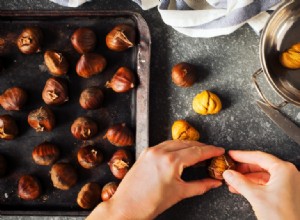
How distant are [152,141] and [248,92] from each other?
0.30 m

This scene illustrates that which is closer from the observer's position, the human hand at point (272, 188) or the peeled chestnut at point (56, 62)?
the human hand at point (272, 188)

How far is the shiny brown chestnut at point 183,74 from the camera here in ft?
4.46

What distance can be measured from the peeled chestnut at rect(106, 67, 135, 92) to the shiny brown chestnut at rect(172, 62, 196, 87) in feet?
0.38

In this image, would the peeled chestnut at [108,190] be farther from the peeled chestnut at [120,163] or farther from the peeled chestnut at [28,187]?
the peeled chestnut at [28,187]

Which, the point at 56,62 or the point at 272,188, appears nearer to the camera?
the point at 272,188

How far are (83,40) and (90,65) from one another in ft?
0.24

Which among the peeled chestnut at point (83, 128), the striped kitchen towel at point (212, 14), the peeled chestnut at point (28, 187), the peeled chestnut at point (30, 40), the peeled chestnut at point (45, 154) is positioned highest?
the striped kitchen towel at point (212, 14)

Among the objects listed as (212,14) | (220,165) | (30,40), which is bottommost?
(220,165)

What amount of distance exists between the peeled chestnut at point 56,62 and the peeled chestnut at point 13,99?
105 mm

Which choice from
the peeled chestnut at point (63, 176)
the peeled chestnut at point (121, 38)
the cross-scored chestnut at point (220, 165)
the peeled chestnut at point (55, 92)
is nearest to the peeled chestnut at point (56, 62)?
the peeled chestnut at point (55, 92)

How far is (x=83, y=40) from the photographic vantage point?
136 centimetres

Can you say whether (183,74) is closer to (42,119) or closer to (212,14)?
(212,14)

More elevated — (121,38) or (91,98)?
(121,38)

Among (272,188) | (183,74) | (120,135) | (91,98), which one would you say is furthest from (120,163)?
(272,188)
